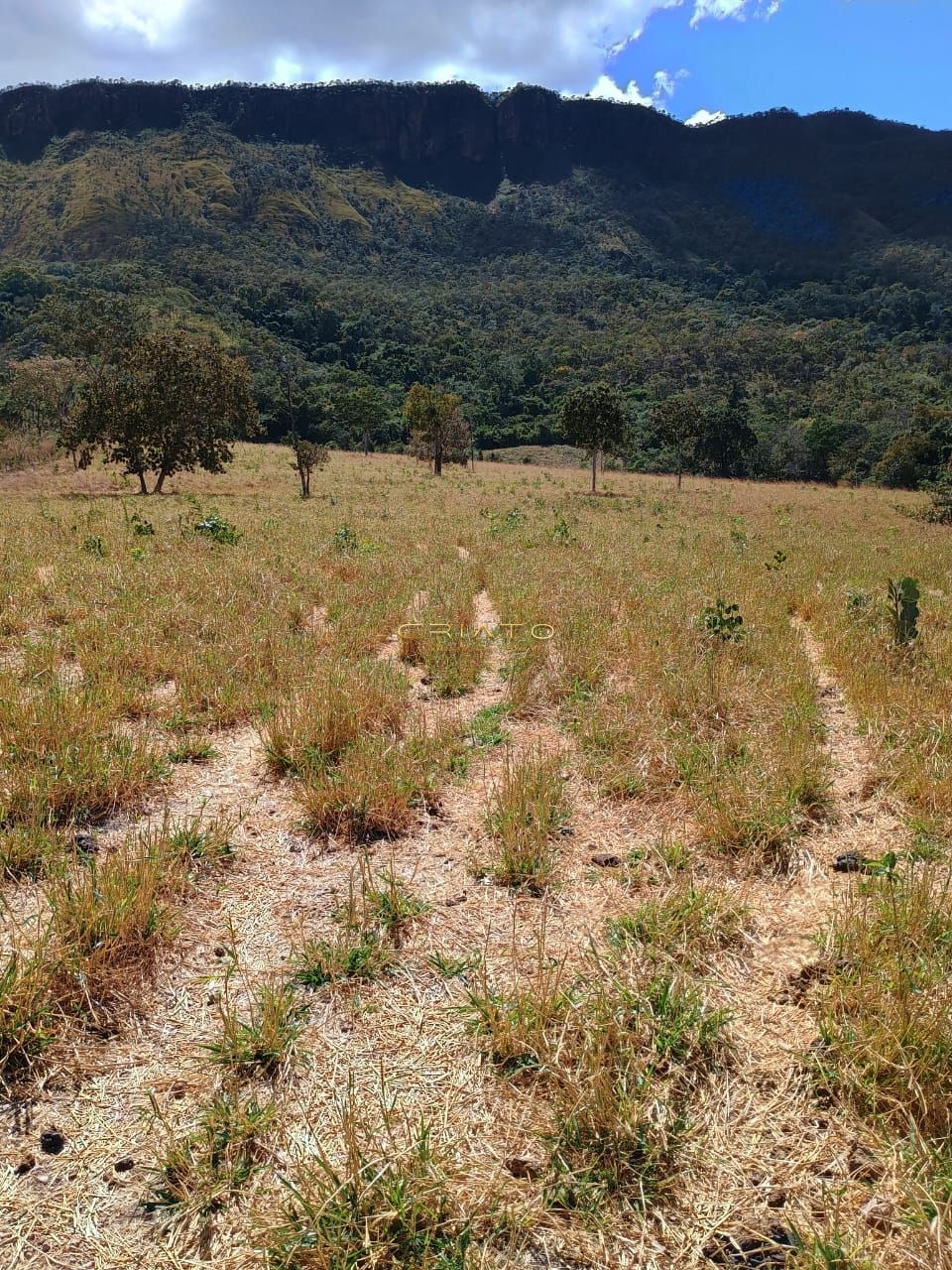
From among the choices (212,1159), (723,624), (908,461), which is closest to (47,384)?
(723,624)

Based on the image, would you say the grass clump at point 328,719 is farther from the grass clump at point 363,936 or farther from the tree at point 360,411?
the tree at point 360,411

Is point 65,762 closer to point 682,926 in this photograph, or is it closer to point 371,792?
point 371,792

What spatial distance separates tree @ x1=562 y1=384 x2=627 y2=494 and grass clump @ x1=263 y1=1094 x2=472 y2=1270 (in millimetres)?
37878

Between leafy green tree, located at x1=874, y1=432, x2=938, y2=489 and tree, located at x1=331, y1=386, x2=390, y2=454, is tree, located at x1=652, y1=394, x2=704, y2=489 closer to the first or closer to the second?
leafy green tree, located at x1=874, y1=432, x2=938, y2=489

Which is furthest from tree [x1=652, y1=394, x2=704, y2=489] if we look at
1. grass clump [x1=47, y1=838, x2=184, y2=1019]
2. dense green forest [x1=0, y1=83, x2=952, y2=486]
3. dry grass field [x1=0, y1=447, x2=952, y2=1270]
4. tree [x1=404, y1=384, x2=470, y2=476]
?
grass clump [x1=47, y1=838, x2=184, y2=1019]

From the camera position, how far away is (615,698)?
565 centimetres

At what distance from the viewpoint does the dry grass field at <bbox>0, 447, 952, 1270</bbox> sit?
195cm

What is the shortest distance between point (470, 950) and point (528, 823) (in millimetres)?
985

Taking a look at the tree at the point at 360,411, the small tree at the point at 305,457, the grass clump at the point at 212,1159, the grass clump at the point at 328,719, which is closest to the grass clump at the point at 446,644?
the grass clump at the point at 328,719

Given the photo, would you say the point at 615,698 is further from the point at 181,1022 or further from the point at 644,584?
the point at 644,584

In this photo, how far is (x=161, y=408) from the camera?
1044 inches

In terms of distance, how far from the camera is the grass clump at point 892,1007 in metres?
2.20

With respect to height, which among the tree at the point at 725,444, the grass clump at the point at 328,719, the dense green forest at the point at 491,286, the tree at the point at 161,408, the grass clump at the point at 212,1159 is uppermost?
the dense green forest at the point at 491,286

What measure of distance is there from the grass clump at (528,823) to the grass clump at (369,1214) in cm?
146
